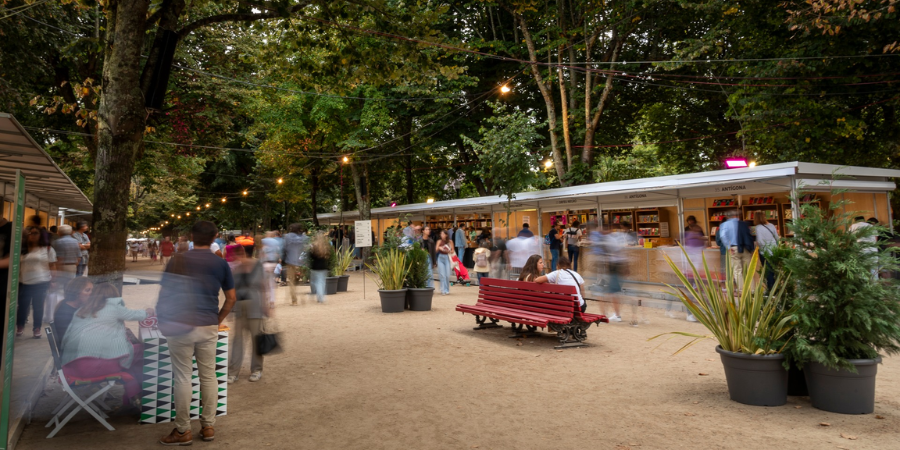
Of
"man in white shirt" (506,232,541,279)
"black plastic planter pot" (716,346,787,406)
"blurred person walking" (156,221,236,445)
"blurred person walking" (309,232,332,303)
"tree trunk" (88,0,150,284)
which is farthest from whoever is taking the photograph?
"man in white shirt" (506,232,541,279)

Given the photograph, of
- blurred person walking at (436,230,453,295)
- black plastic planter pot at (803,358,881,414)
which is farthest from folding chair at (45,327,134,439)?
blurred person walking at (436,230,453,295)

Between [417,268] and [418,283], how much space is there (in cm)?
34

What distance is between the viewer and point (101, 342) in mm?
4352

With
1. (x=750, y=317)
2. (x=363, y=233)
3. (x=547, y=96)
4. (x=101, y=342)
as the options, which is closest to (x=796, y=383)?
(x=750, y=317)

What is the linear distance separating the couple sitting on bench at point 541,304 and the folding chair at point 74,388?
4.87 metres

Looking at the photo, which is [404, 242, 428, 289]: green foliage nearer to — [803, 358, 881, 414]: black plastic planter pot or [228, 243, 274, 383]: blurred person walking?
[228, 243, 274, 383]: blurred person walking

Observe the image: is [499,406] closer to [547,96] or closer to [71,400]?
[71,400]

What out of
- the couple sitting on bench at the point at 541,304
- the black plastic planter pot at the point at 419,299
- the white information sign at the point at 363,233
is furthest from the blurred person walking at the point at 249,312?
the white information sign at the point at 363,233

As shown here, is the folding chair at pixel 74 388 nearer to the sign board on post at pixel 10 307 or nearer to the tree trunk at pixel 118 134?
the sign board on post at pixel 10 307

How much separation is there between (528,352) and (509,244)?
20.9ft

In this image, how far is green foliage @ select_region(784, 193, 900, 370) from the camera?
172 inches

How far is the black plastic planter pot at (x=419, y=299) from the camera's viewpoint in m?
11.2

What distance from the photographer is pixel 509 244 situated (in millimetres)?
13523

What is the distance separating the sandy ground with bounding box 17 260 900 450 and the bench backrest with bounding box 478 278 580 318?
0.54m
